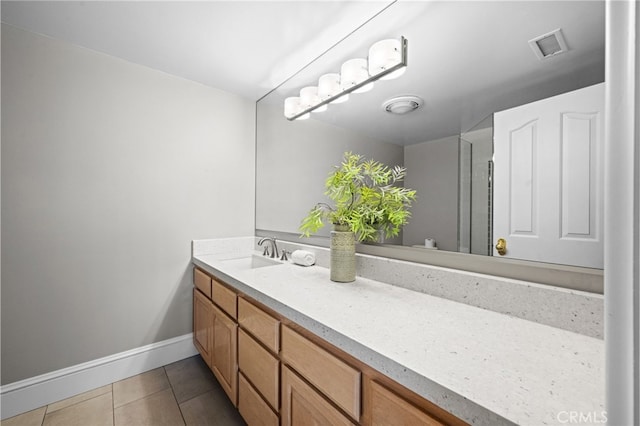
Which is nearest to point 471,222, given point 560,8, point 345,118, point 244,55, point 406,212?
point 406,212

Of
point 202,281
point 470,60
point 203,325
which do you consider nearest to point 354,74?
point 470,60

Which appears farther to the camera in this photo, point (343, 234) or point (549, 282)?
point (343, 234)

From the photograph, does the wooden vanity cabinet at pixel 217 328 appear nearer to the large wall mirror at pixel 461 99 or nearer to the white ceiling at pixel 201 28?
the large wall mirror at pixel 461 99

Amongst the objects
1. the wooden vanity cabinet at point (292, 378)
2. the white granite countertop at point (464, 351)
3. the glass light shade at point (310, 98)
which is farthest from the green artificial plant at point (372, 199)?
the glass light shade at point (310, 98)

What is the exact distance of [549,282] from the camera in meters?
0.89

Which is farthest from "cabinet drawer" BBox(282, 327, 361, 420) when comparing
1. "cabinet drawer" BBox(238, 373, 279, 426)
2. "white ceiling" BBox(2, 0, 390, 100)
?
"white ceiling" BBox(2, 0, 390, 100)

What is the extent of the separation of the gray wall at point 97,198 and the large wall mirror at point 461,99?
1.28 meters

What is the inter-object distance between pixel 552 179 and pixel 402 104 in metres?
0.76

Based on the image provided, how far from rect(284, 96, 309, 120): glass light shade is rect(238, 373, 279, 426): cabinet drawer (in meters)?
1.74

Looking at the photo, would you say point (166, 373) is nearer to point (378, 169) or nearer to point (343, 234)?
point (343, 234)

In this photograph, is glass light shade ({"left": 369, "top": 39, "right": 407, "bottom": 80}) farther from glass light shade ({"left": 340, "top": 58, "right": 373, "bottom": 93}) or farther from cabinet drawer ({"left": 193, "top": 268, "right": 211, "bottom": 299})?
cabinet drawer ({"left": 193, "top": 268, "right": 211, "bottom": 299})

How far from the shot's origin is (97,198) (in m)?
1.79

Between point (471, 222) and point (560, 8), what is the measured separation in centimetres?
76

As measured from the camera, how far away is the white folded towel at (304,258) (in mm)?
1684
